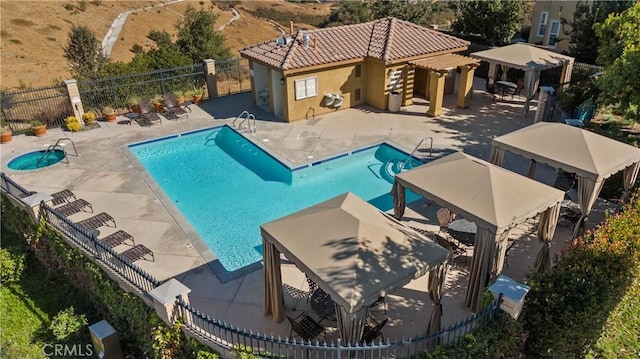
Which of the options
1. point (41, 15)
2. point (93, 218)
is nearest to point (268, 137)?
point (93, 218)

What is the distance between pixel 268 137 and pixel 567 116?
13.4 m

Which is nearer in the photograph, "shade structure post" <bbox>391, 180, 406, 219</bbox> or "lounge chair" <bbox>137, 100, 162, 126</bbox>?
"shade structure post" <bbox>391, 180, 406, 219</bbox>

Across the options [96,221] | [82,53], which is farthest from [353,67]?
[82,53]

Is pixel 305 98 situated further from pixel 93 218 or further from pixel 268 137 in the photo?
pixel 93 218

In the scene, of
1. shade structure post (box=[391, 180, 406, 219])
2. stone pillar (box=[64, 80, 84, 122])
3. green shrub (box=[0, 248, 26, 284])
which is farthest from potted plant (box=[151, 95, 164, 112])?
shade structure post (box=[391, 180, 406, 219])

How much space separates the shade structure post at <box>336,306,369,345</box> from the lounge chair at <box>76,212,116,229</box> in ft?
30.5

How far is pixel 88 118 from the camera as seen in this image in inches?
856

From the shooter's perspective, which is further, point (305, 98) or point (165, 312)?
point (305, 98)

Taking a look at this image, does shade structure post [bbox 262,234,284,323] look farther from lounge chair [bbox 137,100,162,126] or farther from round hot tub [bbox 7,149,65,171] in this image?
lounge chair [bbox 137,100,162,126]

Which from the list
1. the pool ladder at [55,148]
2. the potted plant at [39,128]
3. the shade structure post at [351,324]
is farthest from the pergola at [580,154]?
the potted plant at [39,128]

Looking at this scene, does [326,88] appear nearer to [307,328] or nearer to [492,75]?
[492,75]

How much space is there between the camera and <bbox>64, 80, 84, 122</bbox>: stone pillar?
69.8 ft

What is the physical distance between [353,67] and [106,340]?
17118 millimetres

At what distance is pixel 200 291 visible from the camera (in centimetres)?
1112
